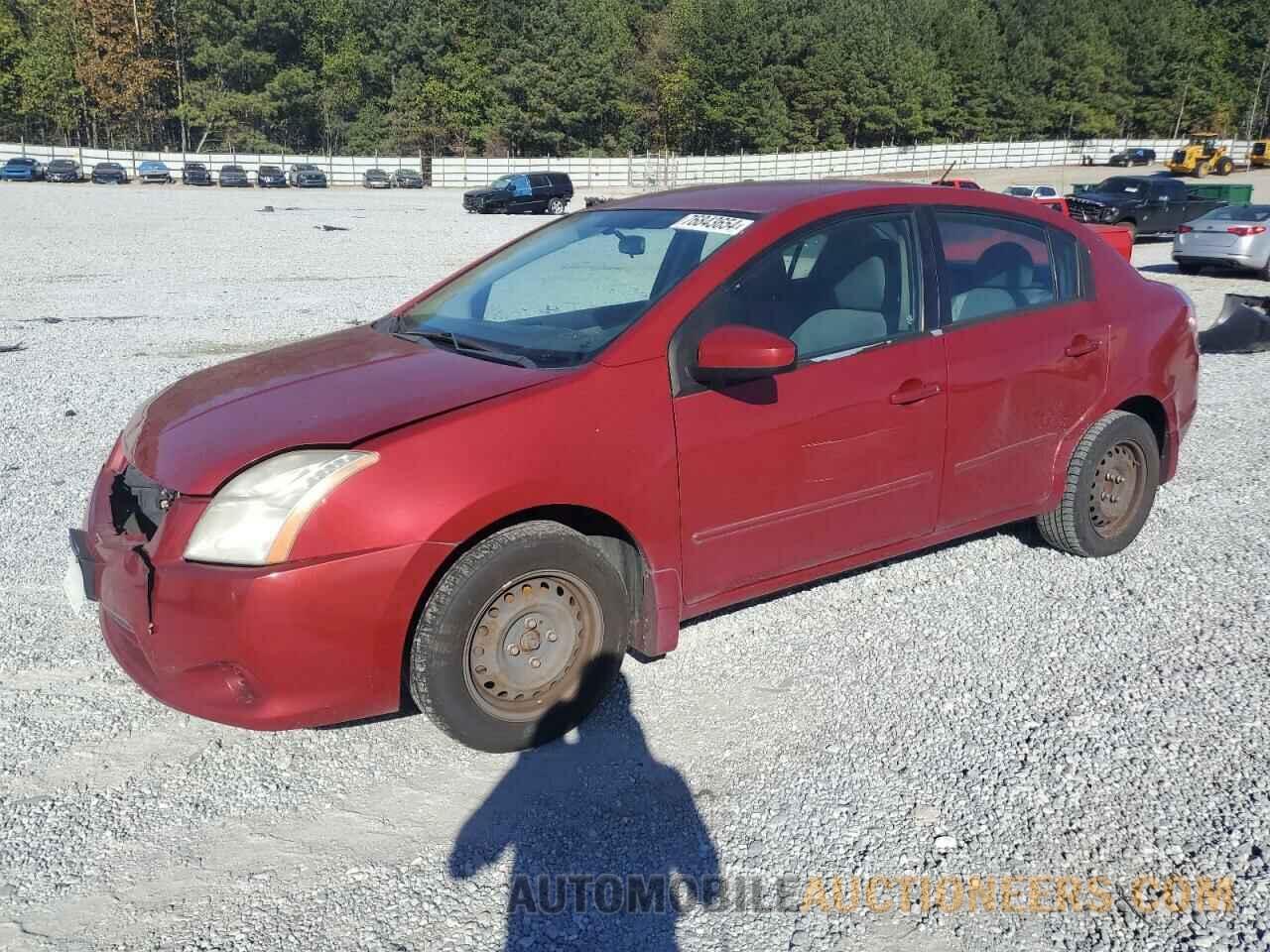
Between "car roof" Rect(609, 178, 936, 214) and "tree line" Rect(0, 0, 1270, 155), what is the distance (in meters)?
77.9

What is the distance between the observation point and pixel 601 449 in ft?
10.8

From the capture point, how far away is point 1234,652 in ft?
13.3

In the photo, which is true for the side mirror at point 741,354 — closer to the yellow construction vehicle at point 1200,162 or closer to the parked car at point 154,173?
the parked car at point 154,173

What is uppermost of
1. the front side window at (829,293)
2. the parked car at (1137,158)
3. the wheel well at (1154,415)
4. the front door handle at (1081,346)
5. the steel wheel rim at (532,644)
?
the parked car at (1137,158)

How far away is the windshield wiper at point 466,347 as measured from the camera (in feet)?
11.7

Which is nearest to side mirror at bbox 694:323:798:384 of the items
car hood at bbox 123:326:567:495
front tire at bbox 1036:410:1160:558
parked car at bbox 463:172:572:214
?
car hood at bbox 123:326:567:495

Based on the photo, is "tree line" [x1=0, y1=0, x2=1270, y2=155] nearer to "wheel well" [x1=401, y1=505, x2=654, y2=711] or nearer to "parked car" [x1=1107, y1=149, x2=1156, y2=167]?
Answer: "parked car" [x1=1107, y1=149, x2=1156, y2=167]

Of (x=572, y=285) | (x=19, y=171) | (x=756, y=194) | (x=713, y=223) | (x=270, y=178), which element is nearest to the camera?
(x=713, y=223)

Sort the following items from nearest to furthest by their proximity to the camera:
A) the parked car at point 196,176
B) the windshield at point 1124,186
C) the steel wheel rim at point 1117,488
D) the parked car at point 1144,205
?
the steel wheel rim at point 1117,488
the parked car at point 1144,205
the windshield at point 1124,186
the parked car at point 196,176

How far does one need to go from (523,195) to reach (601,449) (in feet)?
122

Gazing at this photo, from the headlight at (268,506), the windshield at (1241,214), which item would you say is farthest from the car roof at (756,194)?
the windshield at (1241,214)

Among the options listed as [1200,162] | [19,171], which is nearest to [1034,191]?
[1200,162]

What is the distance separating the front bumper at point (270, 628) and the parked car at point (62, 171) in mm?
58369

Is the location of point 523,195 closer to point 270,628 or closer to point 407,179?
point 407,179
